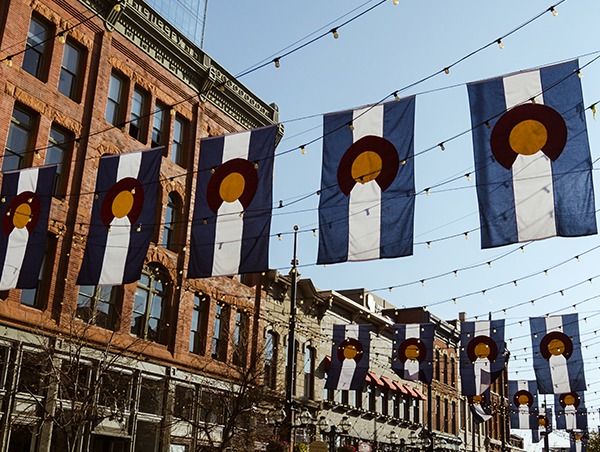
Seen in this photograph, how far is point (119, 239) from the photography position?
1748 centimetres

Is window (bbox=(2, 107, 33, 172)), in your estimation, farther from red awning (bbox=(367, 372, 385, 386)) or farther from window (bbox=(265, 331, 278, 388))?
red awning (bbox=(367, 372, 385, 386))

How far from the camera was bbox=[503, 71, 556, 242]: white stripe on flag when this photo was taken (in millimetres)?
12742

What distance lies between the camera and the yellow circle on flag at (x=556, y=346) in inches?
1212

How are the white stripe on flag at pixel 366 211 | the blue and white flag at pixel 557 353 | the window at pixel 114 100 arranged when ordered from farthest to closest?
the blue and white flag at pixel 557 353 → the window at pixel 114 100 → the white stripe on flag at pixel 366 211

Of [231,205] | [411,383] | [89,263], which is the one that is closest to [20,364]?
[89,263]

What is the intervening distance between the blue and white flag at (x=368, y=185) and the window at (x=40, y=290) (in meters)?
11.3

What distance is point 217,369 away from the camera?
92.3 ft

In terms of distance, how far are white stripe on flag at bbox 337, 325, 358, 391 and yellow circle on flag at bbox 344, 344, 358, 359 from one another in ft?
0.65

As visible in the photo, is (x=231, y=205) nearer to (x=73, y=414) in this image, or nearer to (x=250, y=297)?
(x=73, y=414)

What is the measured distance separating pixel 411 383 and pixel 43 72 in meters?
36.8

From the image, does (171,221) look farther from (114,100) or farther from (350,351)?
(350,351)

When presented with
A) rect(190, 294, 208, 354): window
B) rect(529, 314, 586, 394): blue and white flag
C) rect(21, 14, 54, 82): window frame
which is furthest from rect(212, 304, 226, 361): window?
rect(529, 314, 586, 394): blue and white flag

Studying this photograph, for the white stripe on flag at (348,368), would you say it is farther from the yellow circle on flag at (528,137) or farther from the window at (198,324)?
the yellow circle on flag at (528,137)

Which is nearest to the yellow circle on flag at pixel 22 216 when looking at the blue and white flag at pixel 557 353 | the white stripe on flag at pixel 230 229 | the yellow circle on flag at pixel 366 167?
the white stripe on flag at pixel 230 229
